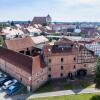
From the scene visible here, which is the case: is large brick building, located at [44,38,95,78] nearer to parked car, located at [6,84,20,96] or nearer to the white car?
the white car

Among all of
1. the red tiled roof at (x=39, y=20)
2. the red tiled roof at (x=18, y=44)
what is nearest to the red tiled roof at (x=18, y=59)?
the red tiled roof at (x=18, y=44)

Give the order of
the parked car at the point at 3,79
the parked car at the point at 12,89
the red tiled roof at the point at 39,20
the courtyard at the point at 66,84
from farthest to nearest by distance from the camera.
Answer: the red tiled roof at the point at 39,20
the parked car at the point at 3,79
the courtyard at the point at 66,84
the parked car at the point at 12,89

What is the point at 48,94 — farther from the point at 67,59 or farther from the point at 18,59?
the point at 18,59

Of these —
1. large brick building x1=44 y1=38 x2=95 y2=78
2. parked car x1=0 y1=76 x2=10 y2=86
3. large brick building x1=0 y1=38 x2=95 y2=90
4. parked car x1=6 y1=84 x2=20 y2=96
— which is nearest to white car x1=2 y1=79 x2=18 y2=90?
large brick building x1=0 y1=38 x2=95 y2=90

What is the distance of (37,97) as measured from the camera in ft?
165

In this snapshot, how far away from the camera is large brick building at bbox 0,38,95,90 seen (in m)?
56.0

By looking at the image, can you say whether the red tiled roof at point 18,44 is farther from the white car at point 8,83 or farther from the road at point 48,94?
the road at point 48,94

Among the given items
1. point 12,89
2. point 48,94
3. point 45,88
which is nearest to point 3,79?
point 12,89

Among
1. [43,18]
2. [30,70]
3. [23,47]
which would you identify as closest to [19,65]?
[30,70]

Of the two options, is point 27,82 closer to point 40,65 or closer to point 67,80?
point 40,65

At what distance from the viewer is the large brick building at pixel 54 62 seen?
56.0 metres

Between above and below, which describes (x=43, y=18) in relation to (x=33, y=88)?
above

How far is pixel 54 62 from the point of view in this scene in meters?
59.4

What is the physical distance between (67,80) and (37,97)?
1235cm
